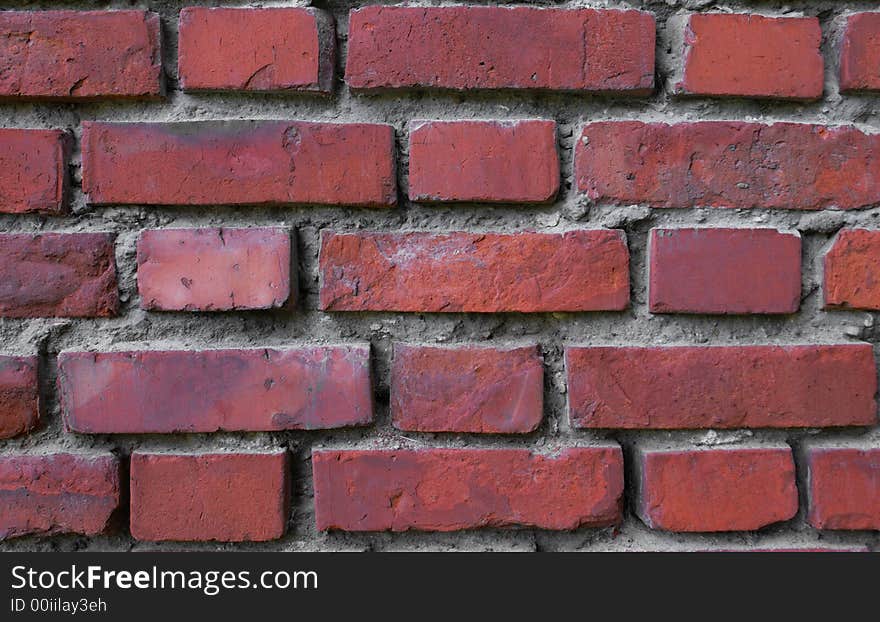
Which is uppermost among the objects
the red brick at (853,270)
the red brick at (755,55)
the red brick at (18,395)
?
the red brick at (755,55)

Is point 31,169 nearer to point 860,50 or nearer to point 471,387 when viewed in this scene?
point 471,387

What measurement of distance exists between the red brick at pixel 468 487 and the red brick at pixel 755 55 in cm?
40

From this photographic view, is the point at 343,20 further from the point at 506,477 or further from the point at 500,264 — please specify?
the point at 506,477

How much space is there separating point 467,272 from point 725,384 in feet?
0.95

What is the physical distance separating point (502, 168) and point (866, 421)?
1.50ft

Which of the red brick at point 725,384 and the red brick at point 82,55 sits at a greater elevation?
the red brick at point 82,55

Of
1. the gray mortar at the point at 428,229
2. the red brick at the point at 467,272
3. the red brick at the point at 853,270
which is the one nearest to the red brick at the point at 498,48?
the gray mortar at the point at 428,229

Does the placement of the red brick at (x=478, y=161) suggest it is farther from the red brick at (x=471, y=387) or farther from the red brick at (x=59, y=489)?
the red brick at (x=59, y=489)

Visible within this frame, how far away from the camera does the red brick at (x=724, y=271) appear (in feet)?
1.98

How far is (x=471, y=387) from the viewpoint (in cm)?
61

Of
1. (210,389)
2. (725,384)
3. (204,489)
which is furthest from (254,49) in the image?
(725,384)

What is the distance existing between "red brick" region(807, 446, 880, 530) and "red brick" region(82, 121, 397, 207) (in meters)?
0.53

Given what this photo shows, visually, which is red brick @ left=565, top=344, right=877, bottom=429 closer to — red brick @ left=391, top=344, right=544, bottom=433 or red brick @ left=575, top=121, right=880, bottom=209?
red brick @ left=391, top=344, right=544, bottom=433

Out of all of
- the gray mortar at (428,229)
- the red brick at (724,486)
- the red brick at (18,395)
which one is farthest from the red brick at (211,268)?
the red brick at (724,486)
